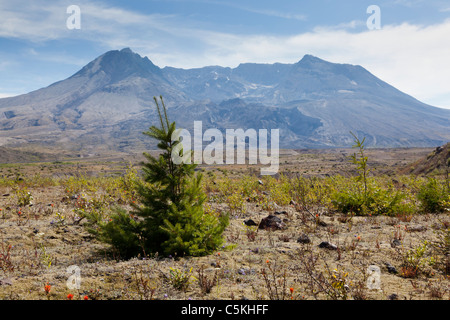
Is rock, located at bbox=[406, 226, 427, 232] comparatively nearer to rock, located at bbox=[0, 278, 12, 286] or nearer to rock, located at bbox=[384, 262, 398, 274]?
rock, located at bbox=[384, 262, 398, 274]

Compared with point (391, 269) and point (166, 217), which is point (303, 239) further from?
point (166, 217)

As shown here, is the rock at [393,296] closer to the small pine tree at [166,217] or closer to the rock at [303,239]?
the rock at [303,239]

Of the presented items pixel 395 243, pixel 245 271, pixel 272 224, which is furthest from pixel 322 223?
pixel 245 271

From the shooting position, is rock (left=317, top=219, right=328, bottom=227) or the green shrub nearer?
rock (left=317, top=219, right=328, bottom=227)

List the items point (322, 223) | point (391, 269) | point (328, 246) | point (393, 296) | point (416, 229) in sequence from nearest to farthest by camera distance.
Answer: point (393, 296) < point (391, 269) < point (328, 246) < point (416, 229) < point (322, 223)

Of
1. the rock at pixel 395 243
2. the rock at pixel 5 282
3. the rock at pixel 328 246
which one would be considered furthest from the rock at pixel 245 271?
the rock at pixel 5 282

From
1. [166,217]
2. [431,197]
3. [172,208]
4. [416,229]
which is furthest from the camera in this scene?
[431,197]

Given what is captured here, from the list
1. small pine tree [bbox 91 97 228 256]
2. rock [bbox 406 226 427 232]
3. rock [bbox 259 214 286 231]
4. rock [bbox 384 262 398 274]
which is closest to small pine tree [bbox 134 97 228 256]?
small pine tree [bbox 91 97 228 256]

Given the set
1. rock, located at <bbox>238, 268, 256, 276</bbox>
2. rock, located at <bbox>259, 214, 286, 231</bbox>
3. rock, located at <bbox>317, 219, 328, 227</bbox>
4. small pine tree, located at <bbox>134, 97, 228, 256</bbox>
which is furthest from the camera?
rock, located at <bbox>317, 219, 328, 227</bbox>
